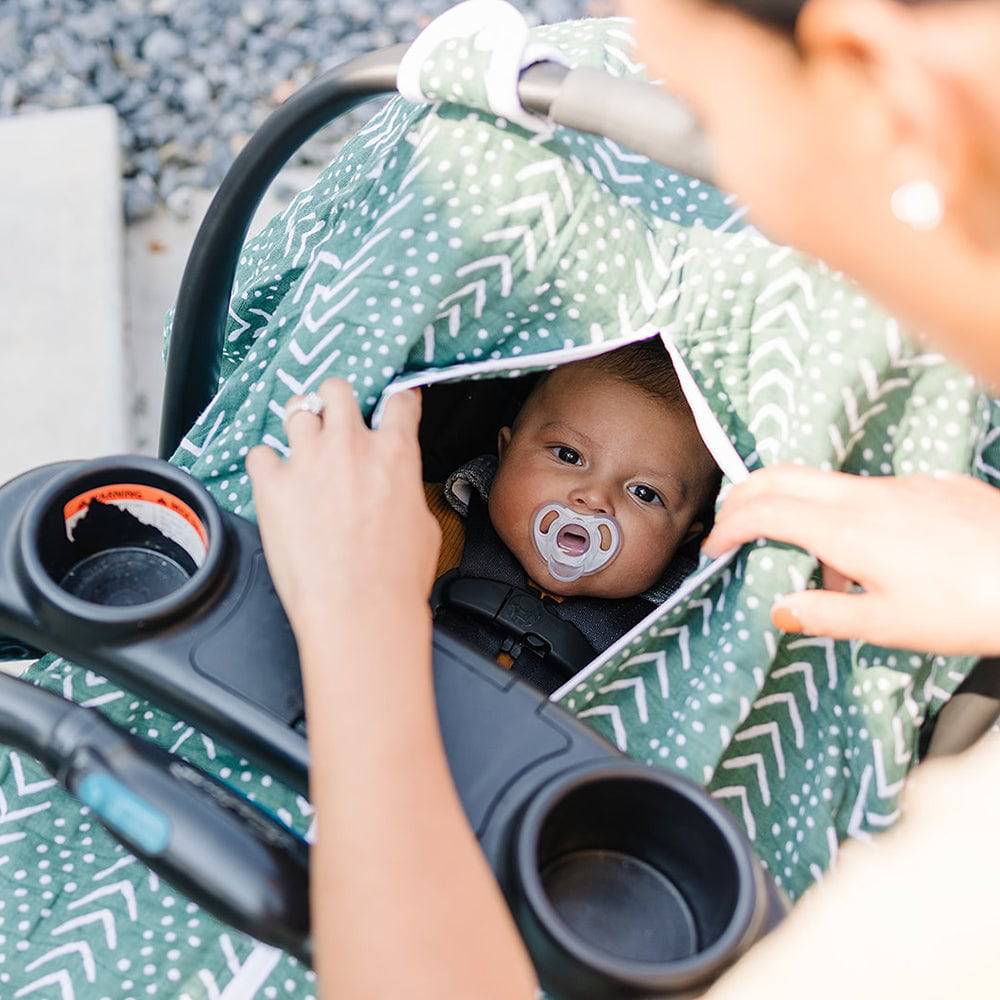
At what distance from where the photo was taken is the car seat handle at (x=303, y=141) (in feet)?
2.29

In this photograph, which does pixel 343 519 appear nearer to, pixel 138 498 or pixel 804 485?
pixel 138 498

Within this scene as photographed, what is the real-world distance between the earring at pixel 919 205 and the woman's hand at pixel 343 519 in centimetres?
36

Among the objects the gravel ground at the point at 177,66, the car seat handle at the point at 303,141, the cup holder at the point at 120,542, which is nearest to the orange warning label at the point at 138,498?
the cup holder at the point at 120,542

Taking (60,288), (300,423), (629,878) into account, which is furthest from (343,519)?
(60,288)

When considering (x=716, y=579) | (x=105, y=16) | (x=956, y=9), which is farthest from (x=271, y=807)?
(x=105, y=16)

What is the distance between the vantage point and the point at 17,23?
2094 mm

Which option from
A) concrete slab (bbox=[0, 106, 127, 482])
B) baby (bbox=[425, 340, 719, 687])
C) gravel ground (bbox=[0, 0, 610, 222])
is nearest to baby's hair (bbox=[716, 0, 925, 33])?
baby (bbox=[425, 340, 719, 687])

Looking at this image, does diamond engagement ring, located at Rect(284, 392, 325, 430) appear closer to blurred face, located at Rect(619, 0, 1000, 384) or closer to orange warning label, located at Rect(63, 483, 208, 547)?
orange warning label, located at Rect(63, 483, 208, 547)

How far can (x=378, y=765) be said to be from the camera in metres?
0.60

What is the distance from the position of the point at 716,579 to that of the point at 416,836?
43 cm

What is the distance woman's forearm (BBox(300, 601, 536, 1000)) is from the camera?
0.56m

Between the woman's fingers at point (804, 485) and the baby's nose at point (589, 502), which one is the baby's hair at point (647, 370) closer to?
the baby's nose at point (589, 502)

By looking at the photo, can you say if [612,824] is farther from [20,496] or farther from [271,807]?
[20,496]

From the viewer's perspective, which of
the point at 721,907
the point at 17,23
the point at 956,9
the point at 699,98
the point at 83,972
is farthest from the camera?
the point at 17,23
